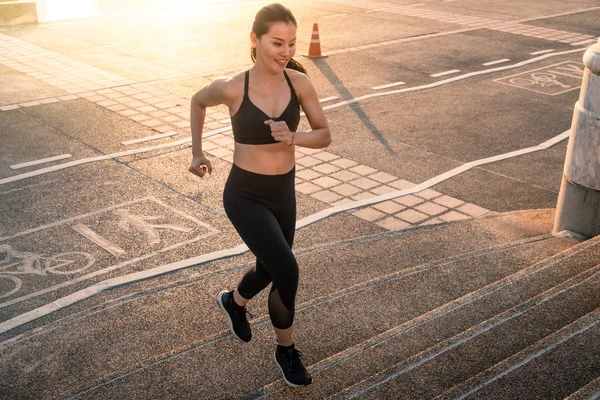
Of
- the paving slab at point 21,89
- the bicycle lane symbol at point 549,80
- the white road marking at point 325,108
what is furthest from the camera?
the bicycle lane symbol at point 549,80

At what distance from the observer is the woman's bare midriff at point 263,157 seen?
15.0 ft

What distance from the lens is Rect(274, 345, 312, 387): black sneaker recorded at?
4.33 metres

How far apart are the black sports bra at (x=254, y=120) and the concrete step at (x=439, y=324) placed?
1410mm

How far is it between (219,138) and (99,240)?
3603mm

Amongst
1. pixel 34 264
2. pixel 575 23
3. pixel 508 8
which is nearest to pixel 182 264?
pixel 34 264

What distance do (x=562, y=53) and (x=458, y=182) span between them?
8783 millimetres

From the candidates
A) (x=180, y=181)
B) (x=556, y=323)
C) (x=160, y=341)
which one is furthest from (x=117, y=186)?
(x=556, y=323)

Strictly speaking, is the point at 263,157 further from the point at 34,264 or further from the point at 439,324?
the point at 34,264

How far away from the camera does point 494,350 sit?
4.45 m

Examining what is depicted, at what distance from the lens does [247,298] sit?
5059 mm

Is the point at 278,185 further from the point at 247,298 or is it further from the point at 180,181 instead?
the point at 180,181

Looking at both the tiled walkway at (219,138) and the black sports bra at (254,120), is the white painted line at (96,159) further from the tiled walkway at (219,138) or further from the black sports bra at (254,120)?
the black sports bra at (254,120)

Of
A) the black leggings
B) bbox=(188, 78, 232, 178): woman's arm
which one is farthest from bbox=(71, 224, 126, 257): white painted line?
the black leggings

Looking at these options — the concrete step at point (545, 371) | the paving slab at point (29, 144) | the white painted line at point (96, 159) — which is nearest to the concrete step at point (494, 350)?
the concrete step at point (545, 371)
